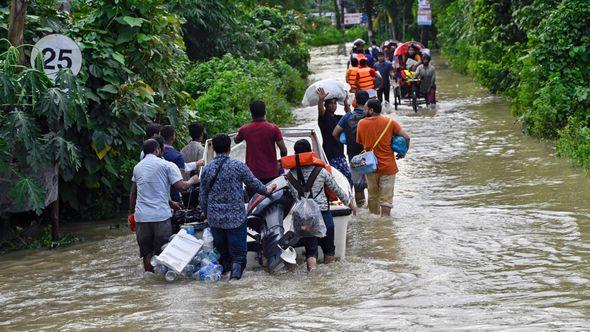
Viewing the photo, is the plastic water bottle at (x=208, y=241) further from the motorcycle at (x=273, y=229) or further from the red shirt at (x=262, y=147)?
the red shirt at (x=262, y=147)

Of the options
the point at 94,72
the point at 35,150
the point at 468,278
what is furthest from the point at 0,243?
the point at 468,278

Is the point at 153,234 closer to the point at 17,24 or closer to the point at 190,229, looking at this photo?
the point at 190,229

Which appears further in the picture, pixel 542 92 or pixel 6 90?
pixel 542 92

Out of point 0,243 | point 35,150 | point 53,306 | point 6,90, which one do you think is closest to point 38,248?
point 0,243

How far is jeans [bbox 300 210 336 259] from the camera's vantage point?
10875 millimetres

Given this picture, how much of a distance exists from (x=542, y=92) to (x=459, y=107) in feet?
26.9

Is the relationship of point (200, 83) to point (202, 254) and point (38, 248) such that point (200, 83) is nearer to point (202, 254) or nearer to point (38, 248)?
point (38, 248)

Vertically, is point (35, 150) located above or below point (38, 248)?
above

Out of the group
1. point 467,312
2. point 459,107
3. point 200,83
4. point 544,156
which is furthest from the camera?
point 459,107

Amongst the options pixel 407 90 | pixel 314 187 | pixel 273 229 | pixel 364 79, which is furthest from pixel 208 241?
pixel 407 90

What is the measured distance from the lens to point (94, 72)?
1366 centimetres

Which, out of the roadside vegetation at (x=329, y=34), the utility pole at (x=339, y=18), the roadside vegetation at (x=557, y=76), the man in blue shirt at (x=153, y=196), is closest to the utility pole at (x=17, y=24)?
the man in blue shirt at (x=153, y=196)

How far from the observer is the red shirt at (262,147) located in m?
11.6

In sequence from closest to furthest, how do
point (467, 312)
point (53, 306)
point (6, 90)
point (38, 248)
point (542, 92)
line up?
point (467, 312) → point (53, 306) → point (6, 90) → point (38, 248) → point (542, 92)
